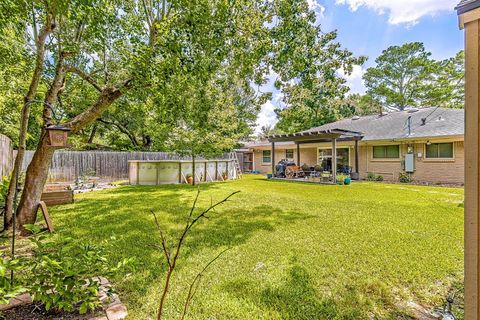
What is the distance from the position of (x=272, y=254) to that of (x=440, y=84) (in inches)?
1085

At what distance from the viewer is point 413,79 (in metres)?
24.6

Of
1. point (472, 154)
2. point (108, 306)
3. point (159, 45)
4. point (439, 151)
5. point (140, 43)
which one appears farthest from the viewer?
point (439, 151)

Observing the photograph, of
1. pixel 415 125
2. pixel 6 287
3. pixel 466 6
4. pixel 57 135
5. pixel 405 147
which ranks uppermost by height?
pixel 415 125

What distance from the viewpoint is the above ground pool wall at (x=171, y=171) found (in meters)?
12.5

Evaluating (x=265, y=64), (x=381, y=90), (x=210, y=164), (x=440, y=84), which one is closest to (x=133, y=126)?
(x=210, y=164)

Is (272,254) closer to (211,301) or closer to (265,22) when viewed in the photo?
(211,301)

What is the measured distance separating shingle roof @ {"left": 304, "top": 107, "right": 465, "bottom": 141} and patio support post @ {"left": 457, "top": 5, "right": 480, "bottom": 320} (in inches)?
489

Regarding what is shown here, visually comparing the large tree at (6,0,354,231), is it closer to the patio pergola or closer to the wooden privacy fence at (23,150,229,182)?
the patio pergola

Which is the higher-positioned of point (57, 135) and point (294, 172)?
point (57, 135)

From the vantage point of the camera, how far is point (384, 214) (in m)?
5.99

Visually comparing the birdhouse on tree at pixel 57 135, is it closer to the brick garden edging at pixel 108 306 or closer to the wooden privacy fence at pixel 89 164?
the brick garden edging at pixel 108 306

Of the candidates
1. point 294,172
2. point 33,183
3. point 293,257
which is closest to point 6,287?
point 293,257

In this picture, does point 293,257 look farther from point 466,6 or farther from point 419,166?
point 419,166

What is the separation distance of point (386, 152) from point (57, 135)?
50.5ft
